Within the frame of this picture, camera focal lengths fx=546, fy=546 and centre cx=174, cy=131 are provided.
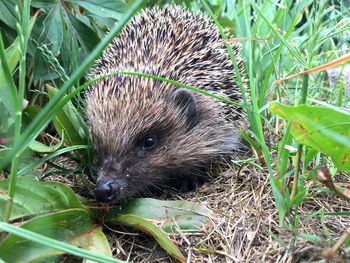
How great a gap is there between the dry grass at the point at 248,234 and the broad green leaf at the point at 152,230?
4 cm

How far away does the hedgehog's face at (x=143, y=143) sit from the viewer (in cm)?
249

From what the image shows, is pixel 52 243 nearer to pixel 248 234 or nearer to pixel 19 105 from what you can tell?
pixel 19 105

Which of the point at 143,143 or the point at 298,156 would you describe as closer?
the point at 298,156

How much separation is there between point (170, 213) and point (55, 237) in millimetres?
488

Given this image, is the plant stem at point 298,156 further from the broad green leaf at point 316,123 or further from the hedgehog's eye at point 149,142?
the hedgehog's eye at point 149,142

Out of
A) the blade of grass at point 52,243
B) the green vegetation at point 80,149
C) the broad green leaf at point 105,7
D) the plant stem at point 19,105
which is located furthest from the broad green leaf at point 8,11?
the blade of grass at point 52,243

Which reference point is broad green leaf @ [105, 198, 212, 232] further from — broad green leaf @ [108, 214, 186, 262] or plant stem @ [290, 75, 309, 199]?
plant stem @ [290, 75, 309, 199]

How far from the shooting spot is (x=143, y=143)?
268 centimetres

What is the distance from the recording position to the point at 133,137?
2604mm

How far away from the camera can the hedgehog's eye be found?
2688mm

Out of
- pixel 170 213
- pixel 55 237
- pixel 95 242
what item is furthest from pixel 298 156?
pixel 55 237

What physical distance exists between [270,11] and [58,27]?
1946 mm

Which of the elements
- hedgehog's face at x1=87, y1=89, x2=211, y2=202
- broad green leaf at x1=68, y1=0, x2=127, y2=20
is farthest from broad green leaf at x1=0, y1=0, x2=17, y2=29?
A: hedgehog's face at x1=87, y1=89, x2=211, y2=202

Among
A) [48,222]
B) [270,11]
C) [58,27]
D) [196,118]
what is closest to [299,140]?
[48,222]
